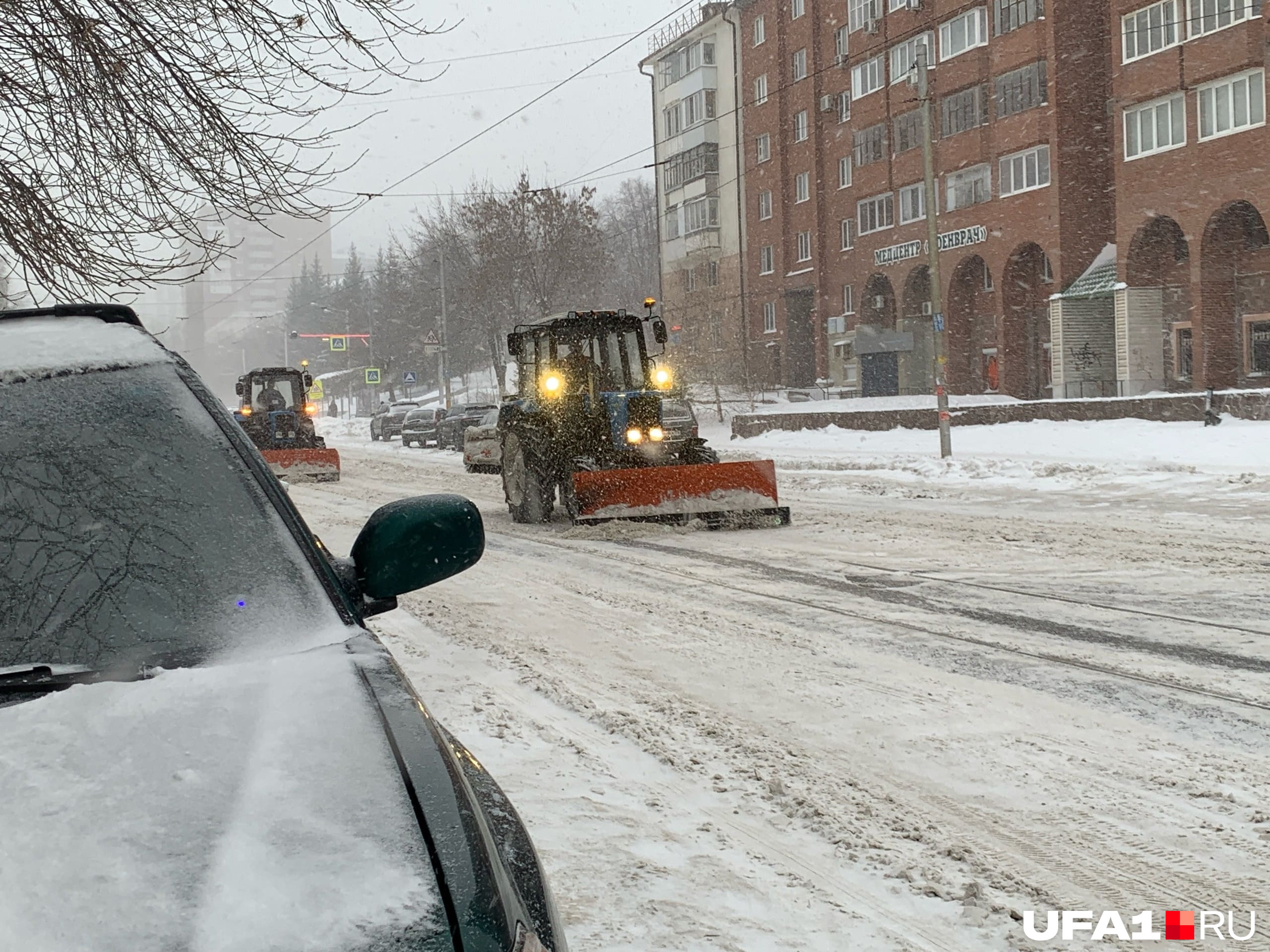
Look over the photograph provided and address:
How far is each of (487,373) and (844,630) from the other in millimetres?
86786

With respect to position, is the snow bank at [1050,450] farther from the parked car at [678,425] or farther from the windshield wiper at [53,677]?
the windshield wiper at [53,677]

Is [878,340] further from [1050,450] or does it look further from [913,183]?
[1050,450]

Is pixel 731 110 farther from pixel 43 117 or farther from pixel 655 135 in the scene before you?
pixel 43 117

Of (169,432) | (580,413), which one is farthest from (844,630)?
(580,413)

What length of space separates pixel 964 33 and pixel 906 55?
3481 mm

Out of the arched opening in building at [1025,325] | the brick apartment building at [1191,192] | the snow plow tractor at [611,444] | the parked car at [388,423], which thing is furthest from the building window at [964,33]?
the snow plow tractor at [611,444]

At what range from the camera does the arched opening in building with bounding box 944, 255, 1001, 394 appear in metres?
45.4

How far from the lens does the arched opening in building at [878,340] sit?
48500 mm

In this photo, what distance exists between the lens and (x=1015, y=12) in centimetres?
4025

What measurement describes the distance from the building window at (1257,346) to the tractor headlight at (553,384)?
26344mm

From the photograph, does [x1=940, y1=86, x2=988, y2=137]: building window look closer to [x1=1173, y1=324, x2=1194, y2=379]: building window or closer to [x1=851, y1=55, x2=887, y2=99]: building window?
[x1=851, y1=55, x2=887, y2=99]: building window

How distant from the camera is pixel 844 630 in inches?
278

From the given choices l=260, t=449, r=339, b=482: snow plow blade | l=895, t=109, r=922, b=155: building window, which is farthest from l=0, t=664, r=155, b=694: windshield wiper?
l=895, t=109, r=922, b=155: building window

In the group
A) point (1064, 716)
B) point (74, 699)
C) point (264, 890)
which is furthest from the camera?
point (1064, 716)
